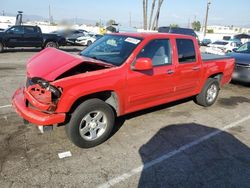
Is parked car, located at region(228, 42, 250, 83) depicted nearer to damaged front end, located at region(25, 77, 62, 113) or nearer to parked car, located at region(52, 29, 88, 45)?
damaged front end, located at region(25, 77, 62, 113)

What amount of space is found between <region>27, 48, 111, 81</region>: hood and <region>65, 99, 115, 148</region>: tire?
1.94 feet

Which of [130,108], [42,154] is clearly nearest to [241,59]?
[130,108]

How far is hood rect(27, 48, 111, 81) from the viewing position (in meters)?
3.56

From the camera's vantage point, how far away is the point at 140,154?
12.5 feet

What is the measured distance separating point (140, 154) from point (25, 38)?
14.7 m

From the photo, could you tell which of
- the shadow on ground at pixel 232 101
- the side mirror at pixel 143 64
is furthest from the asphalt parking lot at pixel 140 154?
the side mirror at pixel 143 64

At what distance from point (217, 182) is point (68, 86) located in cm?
239

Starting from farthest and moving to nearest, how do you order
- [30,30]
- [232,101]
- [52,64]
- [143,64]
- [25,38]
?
1. [30,30]
2. [25,38]
3. [232,101]
4. [143,64]
5. [52,64]

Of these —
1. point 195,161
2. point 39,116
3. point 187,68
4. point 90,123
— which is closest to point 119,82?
point 90,123

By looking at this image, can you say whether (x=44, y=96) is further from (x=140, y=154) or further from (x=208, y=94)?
(x=208, y=94)

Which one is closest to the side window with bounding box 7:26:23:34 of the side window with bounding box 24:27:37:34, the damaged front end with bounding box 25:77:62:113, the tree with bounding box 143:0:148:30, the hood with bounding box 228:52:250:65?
the side window with bounding box 24:27:37:34

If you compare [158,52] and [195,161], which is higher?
[158,52]

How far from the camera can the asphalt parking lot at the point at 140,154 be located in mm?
3182

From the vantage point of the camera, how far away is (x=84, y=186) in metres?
3.01
